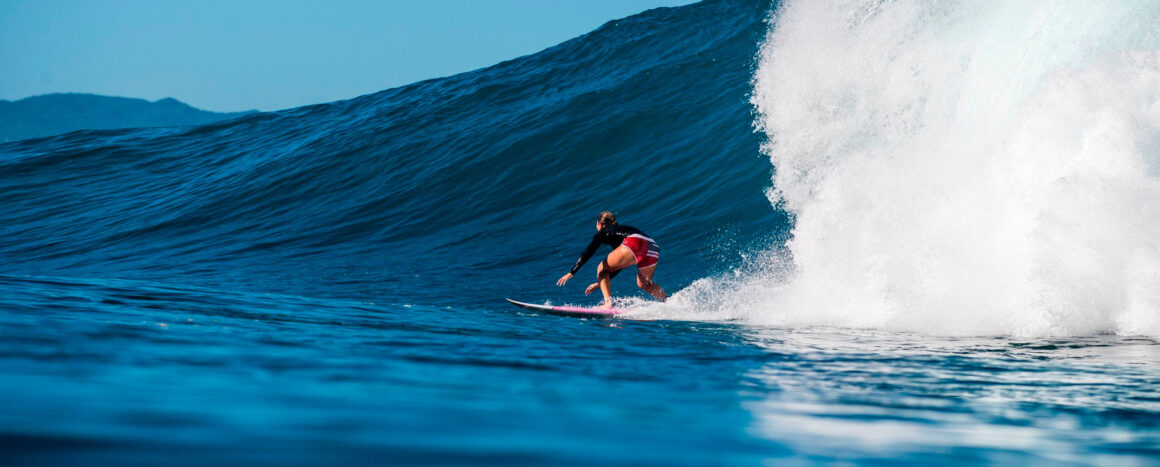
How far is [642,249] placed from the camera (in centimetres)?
1096

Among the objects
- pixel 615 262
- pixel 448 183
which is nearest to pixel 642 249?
pixel 615 262

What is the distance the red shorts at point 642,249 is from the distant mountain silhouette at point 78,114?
6043 inches

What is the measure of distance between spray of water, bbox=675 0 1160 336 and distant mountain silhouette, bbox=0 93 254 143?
153961 mm

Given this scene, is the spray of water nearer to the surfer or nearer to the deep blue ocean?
the deep blue ocean

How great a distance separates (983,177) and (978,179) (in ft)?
0.19

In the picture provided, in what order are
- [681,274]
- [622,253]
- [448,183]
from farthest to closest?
[448,183], [681,274], [622,253]

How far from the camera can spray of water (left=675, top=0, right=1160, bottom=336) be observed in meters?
7.72

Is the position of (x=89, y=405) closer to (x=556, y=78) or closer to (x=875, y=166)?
(x=875, y=166)

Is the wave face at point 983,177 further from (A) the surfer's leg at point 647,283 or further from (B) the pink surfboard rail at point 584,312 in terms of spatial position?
(B) the pink surfboard rail at point 584,312

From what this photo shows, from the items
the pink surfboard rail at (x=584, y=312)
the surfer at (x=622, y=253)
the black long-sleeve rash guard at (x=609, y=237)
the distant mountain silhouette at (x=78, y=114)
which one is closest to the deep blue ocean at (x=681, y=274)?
the pink surfboard rail at (x=584, y=312)

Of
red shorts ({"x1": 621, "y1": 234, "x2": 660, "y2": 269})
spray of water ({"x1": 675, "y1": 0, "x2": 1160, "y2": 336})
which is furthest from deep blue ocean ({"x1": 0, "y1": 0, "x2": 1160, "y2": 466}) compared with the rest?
red shorts ({"x1": 621, "y1": 234, "x2": 660, "y2": 269})

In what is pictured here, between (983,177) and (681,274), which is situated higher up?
(983,177)

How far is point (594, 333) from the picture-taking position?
7.61m

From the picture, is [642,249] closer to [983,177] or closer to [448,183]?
[983,177]
